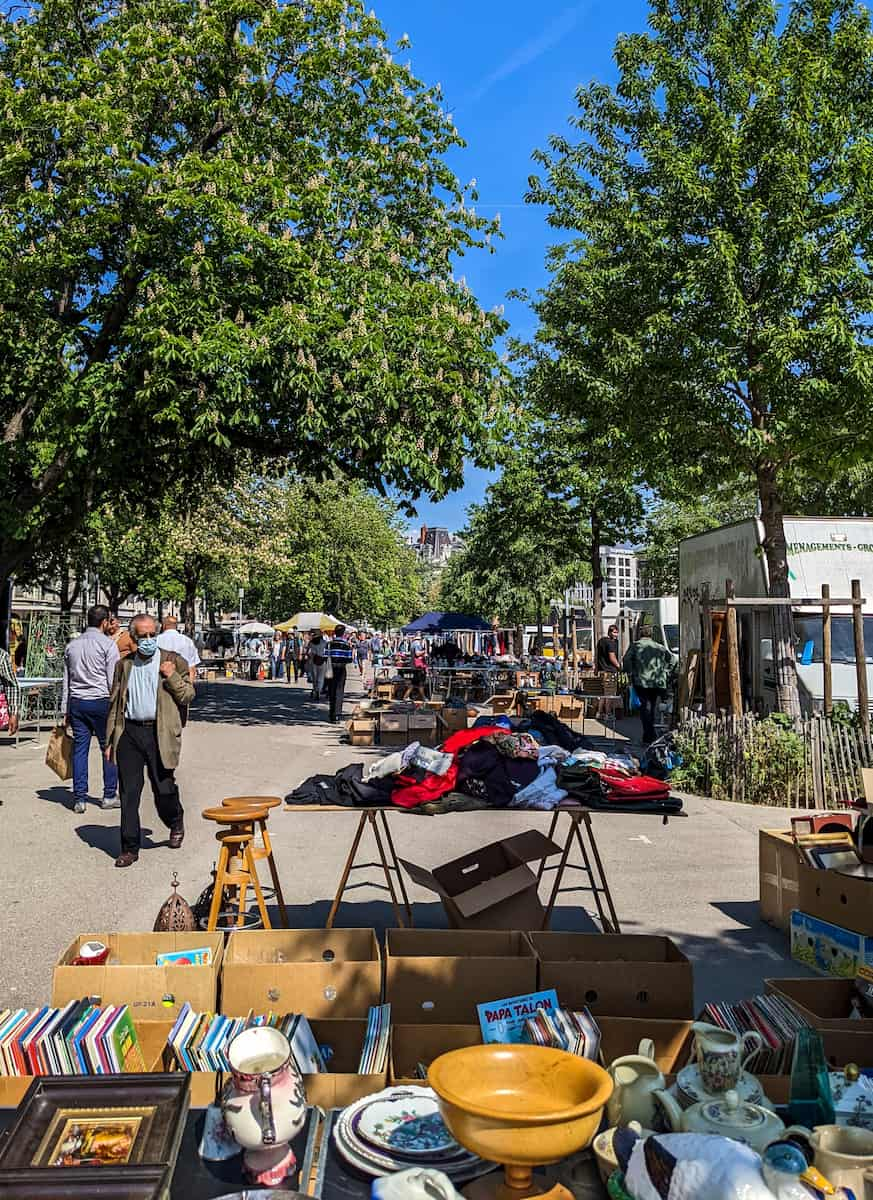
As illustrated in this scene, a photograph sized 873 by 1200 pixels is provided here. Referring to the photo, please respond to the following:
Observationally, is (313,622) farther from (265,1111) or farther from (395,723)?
(265,1111)

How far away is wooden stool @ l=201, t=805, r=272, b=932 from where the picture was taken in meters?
5.71

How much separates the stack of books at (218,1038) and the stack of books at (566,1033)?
795mm

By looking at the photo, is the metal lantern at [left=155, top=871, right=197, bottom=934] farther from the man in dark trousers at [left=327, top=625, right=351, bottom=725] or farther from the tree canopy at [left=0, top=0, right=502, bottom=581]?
the man in dark trousers at [left=327, top=625, right=351, bottom=725]

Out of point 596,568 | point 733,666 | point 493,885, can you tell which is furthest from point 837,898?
point 596,568

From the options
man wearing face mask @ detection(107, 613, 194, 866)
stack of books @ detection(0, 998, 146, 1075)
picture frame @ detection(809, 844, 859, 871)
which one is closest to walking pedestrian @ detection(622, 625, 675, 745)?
man wearing face mask @ detection(107, 613, 194, 866)

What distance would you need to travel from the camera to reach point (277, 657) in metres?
45.0

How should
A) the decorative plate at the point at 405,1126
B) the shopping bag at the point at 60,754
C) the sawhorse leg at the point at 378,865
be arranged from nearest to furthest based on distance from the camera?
the decorative plate at the point at 405,1126
the sawhorse leg at the point at 378,865
the shopping bag at the point at 60,754

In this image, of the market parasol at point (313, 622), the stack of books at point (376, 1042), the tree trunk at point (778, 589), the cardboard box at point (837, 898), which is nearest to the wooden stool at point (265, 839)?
the stack of books at point (376, 1042)

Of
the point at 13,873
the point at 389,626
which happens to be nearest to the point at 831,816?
the point at 13,873

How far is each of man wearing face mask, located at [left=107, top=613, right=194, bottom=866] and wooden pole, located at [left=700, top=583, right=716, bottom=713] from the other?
7374mm

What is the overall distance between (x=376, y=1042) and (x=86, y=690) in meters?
7.74

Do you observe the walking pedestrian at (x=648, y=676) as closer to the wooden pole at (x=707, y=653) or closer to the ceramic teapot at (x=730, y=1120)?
the wooden pole at (x=707, y=653)

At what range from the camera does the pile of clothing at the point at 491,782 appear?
5648 millimetres

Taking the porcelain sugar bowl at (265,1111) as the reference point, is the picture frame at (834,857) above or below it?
below
